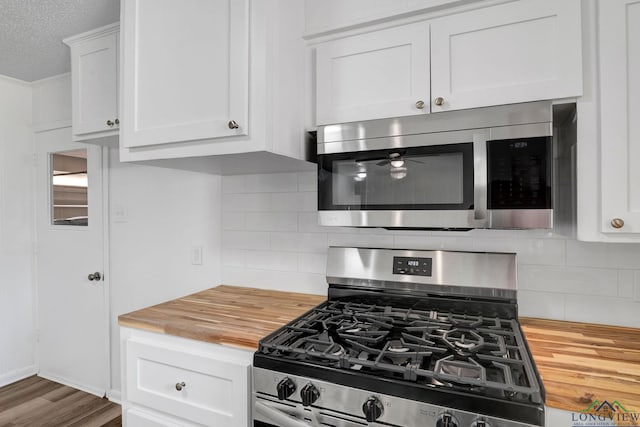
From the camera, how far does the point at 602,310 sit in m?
1.30

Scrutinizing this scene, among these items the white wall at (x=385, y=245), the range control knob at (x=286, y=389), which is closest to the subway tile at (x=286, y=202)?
the white wall at (x=385, y=245)

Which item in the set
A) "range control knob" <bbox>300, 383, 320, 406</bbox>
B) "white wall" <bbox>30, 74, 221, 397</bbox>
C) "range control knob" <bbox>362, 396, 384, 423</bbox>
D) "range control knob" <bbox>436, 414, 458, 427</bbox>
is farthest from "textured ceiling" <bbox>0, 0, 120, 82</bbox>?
"range control knob" <bbox>436, 414, 458, 427</bbox>

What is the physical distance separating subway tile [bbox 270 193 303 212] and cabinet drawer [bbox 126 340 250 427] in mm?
801

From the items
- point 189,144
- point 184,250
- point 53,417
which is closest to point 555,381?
point 189,144

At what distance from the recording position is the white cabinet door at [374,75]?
125 cm

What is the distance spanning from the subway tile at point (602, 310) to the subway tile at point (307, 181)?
3.80ft

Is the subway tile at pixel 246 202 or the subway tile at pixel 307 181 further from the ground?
the subway tile at pixel 307 181

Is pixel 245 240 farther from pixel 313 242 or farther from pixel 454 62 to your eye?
pixel 454 62

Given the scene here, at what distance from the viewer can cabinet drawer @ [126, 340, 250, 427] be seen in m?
1.17

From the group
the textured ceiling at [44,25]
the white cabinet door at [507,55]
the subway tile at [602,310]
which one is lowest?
the subway tile at [602,310]

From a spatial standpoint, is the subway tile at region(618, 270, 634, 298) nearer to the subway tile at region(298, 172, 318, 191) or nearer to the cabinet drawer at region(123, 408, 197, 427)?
the subway tile at region(298, 172, 318, 191)

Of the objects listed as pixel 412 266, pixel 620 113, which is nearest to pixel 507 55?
pixel 620 113

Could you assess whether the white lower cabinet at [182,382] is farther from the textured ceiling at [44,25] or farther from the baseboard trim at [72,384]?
the textured ceiling at [44,25]

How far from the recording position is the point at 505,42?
1150 millimetres
